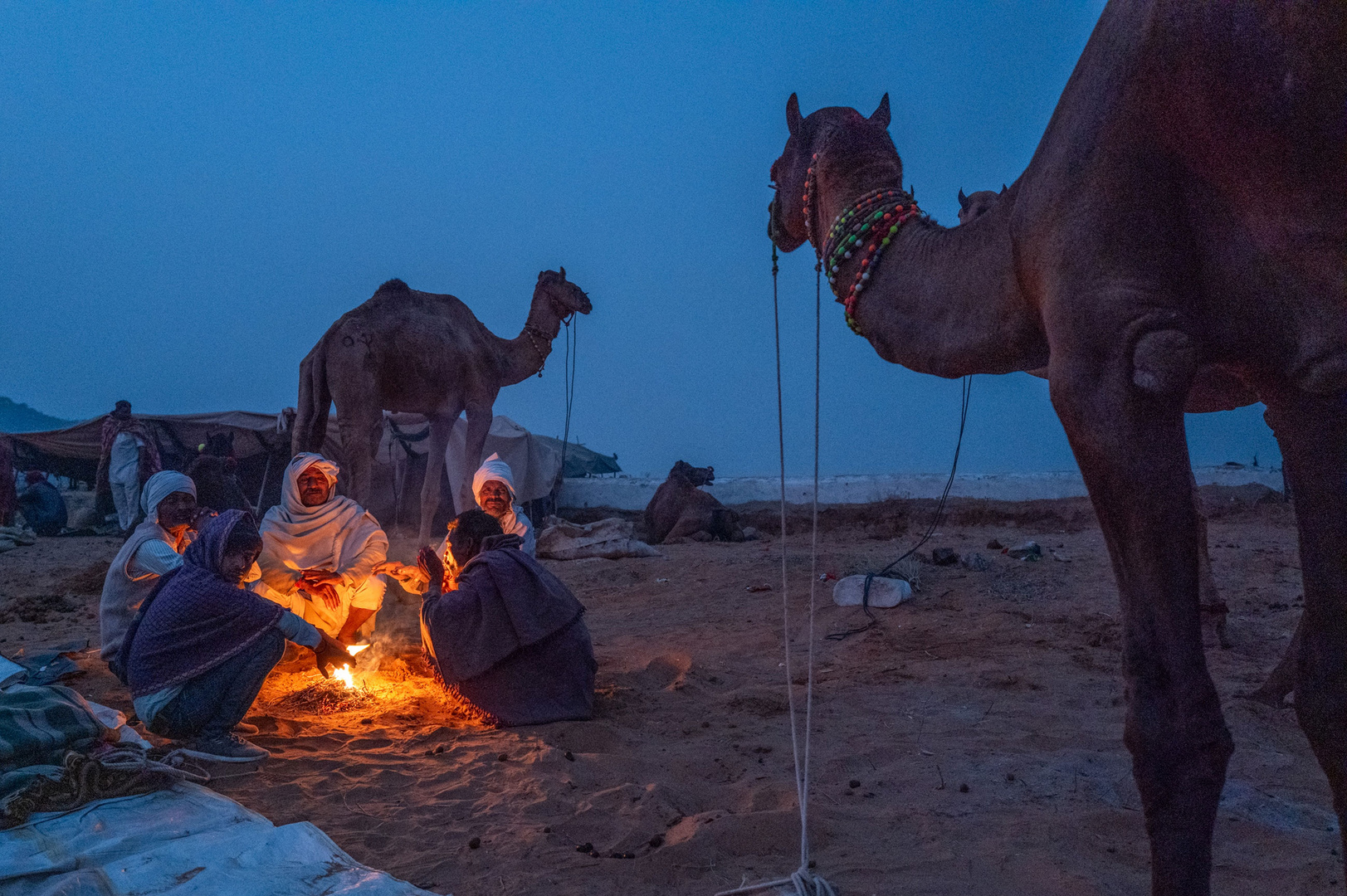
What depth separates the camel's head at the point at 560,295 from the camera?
9.55 m

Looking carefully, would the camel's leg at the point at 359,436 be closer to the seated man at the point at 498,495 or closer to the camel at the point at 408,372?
the camel at the point at 408,372

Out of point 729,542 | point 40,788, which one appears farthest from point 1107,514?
point 729,542

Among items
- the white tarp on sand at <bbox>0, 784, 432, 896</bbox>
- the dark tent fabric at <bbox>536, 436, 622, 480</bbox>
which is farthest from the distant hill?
the white tarp on sand at <bbox>0, 784, 432, 896</bbox>

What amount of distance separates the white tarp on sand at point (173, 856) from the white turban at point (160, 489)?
8.44 ft

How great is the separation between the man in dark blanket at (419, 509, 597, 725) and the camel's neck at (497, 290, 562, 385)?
16.5ft

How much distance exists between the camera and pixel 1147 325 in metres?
1.79

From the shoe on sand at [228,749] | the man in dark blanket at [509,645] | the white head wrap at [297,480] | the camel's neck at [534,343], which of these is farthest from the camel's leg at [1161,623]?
the camel's neck at [534,343]

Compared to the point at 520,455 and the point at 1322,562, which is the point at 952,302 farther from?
the point at 520,455

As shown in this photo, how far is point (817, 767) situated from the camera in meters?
3.64

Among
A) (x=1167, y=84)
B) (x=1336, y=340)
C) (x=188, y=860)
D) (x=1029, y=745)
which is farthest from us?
(x=1029, y=745)

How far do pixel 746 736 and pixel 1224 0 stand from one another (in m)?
3.58

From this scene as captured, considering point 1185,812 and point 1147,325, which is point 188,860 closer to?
point 1185,812

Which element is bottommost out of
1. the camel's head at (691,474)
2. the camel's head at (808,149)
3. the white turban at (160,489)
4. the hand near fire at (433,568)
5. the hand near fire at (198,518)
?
the hand near fire at (433,568)

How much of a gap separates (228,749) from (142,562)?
1566 mm
